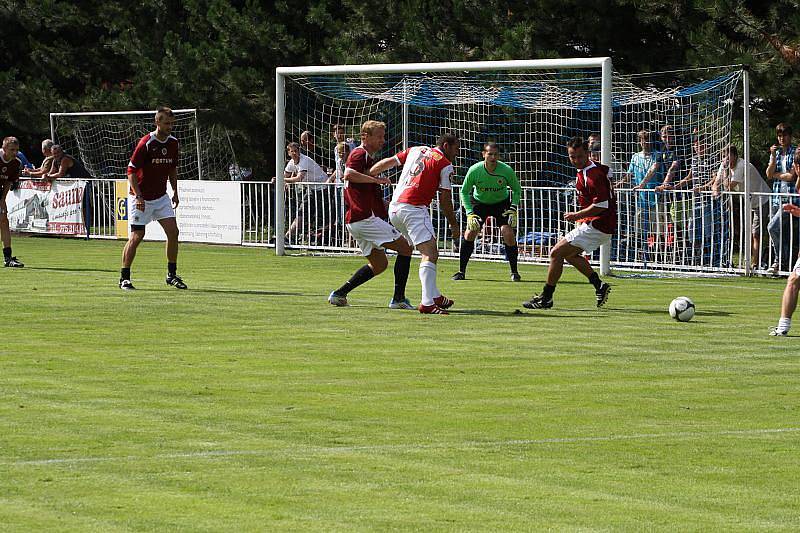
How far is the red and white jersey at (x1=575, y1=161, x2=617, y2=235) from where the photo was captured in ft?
56.7

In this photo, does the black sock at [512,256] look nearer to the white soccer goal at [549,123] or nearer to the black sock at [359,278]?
the white soccer goal at [549,123]

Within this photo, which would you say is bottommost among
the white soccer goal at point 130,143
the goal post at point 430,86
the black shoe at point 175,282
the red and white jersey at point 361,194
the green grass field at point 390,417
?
the green grass field at point 390,417

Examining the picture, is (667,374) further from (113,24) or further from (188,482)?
(113,24)

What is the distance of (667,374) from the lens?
12070mm

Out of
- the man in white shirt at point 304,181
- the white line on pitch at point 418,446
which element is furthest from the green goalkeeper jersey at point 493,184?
the white line on pitch at point 418,446

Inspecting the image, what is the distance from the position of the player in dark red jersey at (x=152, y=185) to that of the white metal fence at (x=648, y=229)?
6648 mm

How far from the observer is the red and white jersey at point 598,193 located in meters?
17.3

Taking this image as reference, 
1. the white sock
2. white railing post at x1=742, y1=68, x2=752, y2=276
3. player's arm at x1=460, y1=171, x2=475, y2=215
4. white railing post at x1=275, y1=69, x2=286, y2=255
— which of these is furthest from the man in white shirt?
the white sock

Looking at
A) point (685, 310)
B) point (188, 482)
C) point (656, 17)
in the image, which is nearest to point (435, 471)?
point (188, 482)

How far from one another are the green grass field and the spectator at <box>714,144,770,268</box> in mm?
5051

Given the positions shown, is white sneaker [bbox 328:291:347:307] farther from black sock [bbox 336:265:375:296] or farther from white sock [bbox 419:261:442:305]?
white sock [bbox 419:261:442:305]

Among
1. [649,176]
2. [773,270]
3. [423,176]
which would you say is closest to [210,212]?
[649,176]

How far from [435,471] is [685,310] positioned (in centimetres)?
817

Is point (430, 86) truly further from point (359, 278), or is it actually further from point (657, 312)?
point (657, 312)
